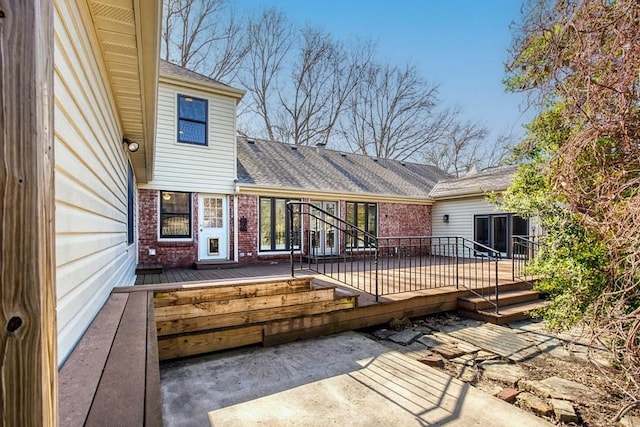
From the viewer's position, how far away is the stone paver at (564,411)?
2.93 metres

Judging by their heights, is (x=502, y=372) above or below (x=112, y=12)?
below

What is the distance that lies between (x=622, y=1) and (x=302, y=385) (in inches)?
169

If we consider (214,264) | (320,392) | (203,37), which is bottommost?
(320,392)

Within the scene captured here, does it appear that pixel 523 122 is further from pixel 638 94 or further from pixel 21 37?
pixel 21 37

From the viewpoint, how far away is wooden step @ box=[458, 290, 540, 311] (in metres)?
6.00

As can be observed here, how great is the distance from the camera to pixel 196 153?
927cm

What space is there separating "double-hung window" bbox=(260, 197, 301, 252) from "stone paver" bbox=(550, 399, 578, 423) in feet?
26.0

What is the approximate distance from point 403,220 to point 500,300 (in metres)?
6.85

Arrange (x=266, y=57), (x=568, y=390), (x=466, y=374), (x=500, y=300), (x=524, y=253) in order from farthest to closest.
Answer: (x=266, y=57) → (x=524, y=253) → (x=500, y=300) → (x=466, y=374) → (x=568, y=390)

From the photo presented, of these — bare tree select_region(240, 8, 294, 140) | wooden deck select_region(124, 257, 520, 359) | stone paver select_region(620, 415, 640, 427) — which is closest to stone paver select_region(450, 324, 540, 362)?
wooden deck select_region(124, 257, 520, 359)

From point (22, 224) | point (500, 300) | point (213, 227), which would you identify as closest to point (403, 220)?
point (500, 300)

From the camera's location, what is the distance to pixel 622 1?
8.73 feet

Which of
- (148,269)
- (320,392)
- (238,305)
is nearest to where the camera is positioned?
(320,392)

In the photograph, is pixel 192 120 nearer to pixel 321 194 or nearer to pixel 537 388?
pixel 321 194
